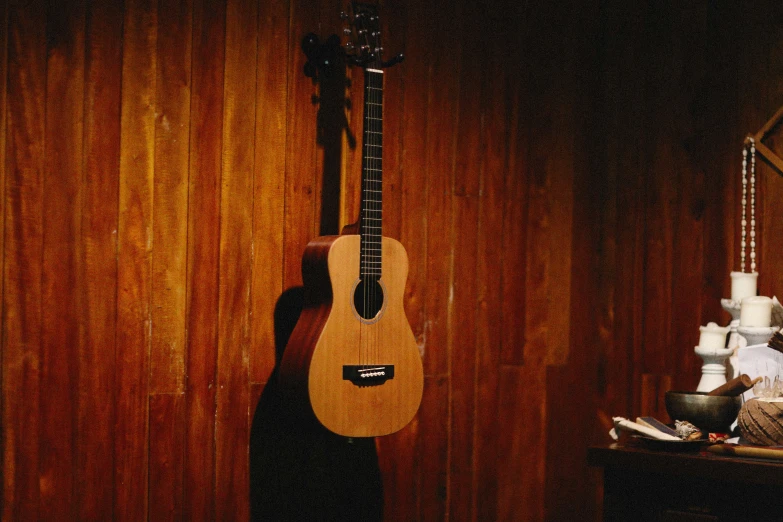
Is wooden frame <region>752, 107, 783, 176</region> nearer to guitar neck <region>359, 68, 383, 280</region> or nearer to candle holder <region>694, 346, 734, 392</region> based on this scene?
candle holder <region>694, 346, 734, 392</region>

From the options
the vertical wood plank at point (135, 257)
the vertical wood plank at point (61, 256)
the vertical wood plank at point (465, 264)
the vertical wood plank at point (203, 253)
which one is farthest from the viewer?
the vertical wood plank at point (465, 264)

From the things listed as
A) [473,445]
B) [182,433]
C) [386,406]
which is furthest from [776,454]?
[182,433]

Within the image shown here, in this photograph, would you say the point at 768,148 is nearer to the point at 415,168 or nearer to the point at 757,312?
the point at 757,312

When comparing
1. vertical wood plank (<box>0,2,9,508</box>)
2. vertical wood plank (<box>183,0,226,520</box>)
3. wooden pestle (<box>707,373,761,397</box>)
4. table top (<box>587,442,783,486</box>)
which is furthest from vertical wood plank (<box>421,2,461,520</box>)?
vertical wood plank (<box>0,2,9,508</box>)

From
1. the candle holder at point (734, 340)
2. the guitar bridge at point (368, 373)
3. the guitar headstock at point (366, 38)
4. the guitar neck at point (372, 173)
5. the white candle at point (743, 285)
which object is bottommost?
the guitar bridge at point (368, 373)

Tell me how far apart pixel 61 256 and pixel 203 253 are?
0.39 meters

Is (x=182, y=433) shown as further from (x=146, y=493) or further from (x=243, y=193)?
(x=243, y=193)

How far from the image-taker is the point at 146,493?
2.22 meters

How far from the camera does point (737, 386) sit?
2.00 meters

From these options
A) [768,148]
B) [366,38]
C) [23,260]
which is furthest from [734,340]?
[23,260]

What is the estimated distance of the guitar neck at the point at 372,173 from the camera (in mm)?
2270

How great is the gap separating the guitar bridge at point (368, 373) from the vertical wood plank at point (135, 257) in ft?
1.86

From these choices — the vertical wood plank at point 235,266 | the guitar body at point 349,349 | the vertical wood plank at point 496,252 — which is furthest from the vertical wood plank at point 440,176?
the vertical wood plank at point 235,266

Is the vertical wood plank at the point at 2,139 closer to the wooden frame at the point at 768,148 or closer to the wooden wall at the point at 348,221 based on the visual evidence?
the wooden wall at the point at 348,221
